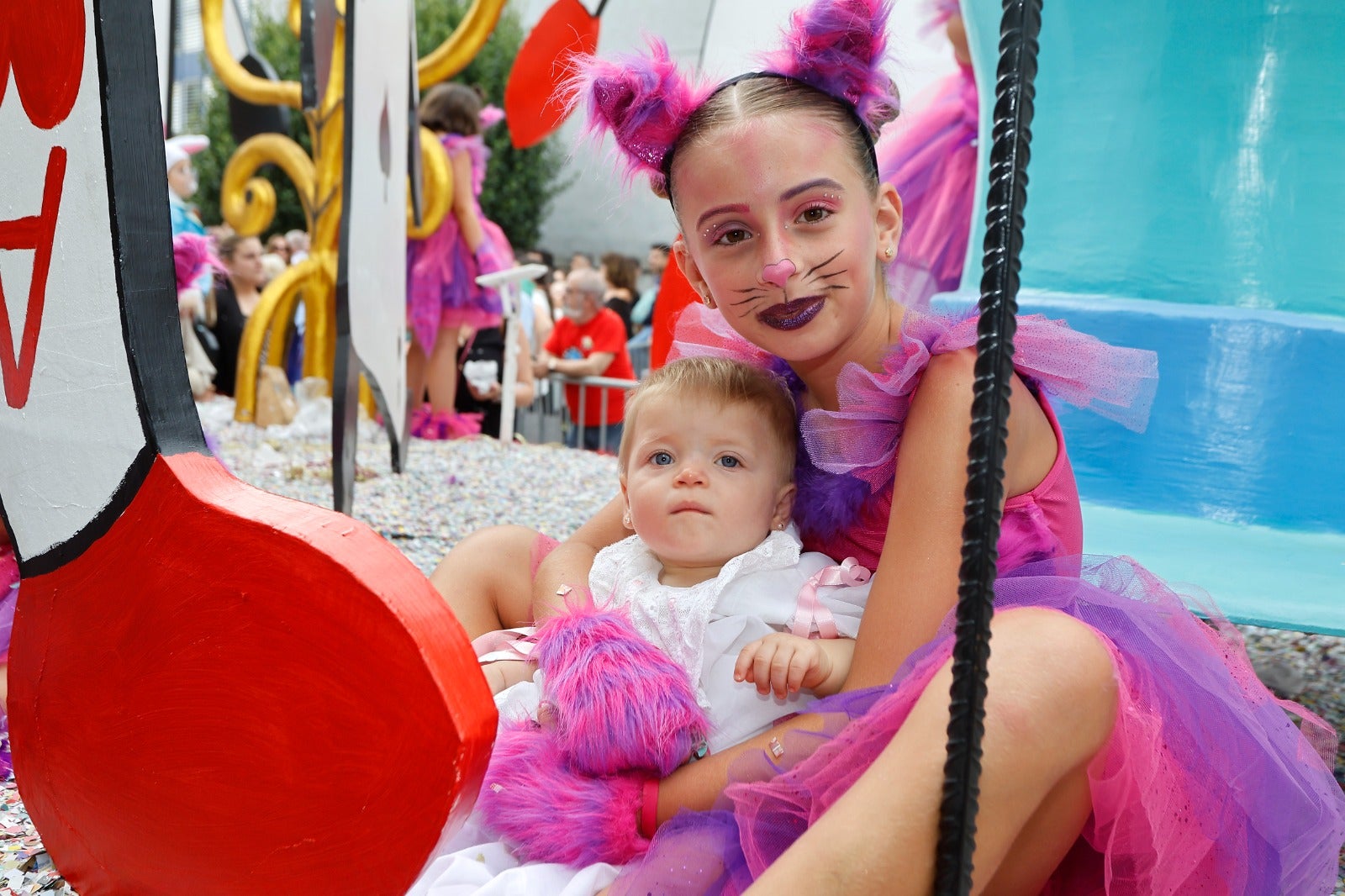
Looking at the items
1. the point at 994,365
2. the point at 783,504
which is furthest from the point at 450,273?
the point at 994,365

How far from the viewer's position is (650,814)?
3.43 ft

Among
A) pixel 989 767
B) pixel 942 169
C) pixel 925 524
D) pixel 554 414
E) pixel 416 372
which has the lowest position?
pixel 554 414

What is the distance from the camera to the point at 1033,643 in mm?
816

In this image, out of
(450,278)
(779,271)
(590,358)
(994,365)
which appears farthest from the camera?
(590,358)

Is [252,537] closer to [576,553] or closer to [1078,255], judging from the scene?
[576,553]

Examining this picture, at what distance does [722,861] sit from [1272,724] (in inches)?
18.7

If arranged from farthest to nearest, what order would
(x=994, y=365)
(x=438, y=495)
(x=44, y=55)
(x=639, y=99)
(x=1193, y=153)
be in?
(x=438, y=495) < (x=1193, y=153) < (x=639, y=99) < (x=44, y=55) < (x=994, y=365)

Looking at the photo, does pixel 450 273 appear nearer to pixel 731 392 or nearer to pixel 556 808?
pixel 731 392

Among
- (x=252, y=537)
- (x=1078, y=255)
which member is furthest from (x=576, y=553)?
(x=1078, y=255)

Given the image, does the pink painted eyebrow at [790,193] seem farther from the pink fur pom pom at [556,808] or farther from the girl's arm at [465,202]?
the girl's arm at [465,202]

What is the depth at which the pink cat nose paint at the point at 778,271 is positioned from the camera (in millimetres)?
1090

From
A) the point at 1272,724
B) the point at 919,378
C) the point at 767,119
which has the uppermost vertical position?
the point at 767,119

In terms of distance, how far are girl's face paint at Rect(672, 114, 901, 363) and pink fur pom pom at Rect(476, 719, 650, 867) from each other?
17.6 inches

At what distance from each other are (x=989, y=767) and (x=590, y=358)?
16.6 feet
